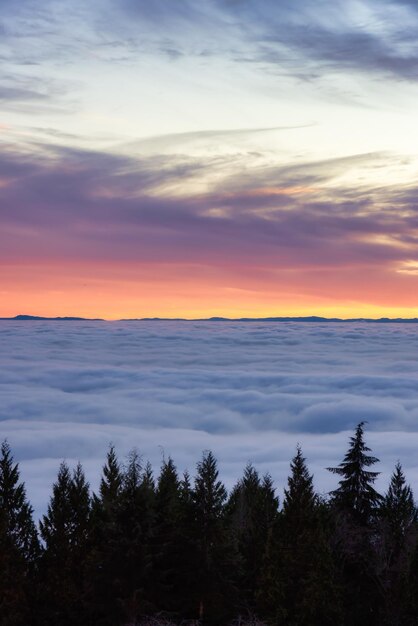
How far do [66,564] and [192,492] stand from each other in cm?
1200

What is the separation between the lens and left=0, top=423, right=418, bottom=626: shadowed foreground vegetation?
40.6 metres

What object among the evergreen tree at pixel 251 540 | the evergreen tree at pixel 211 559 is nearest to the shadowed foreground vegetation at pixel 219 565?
the evergreen tree at pixel 211 559

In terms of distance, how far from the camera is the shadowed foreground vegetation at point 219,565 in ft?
133

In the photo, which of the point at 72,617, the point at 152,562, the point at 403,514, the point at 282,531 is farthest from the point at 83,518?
the point at 403,514

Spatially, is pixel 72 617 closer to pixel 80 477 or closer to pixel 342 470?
pixel 80 477

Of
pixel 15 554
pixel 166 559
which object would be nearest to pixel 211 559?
pixel 166 559

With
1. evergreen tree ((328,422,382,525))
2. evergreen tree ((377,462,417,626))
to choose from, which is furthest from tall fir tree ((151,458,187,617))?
evergreen tree ((377,462,417,626))

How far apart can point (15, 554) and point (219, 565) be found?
15.1m

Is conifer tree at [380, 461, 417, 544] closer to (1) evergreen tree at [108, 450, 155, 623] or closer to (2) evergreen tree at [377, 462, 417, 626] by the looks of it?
(2) evergreen tree at [377, 462, 417, 626]

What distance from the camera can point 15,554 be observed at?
4909cm

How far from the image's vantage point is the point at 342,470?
44.9 m

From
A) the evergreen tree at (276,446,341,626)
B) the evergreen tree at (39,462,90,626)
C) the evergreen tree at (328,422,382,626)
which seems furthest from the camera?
the evergreen tree at (39,462,90,626)

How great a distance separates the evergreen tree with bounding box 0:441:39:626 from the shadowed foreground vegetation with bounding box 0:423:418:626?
0.40ft

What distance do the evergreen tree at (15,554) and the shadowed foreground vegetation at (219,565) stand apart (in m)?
0.12
